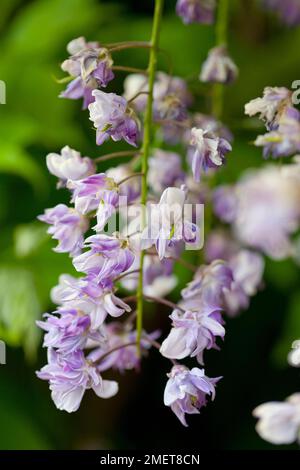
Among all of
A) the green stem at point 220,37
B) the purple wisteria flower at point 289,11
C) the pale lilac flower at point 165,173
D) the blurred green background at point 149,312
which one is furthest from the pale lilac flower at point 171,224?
the purple wisteria flower at point 289,11

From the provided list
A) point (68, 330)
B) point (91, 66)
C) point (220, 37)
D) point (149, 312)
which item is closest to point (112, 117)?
point (91, 66)

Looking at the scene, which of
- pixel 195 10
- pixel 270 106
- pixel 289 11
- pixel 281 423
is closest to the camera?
pixel 281 423

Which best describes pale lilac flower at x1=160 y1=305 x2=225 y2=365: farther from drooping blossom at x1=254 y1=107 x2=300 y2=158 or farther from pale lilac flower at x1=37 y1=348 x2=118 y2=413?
drooping blossom at x1=254 y1=107 x2=300 y2=158

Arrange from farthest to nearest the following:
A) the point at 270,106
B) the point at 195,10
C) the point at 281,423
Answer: the point at 195,10
the point at 270,106
the point at 281,423

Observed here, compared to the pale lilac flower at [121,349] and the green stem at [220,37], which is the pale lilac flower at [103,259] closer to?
the pale lilac flower at [121,349]

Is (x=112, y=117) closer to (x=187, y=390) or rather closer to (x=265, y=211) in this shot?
(x=187, y=390)

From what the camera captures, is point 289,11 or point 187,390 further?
point 289,11

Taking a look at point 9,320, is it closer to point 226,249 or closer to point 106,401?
point 226,249
